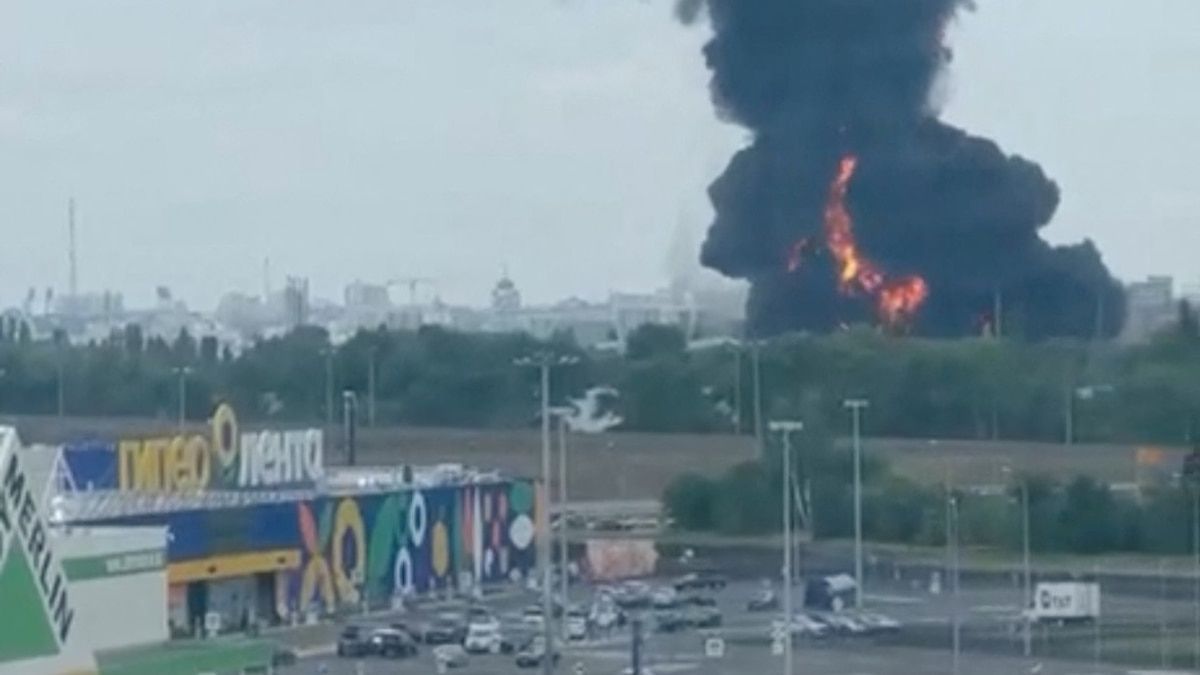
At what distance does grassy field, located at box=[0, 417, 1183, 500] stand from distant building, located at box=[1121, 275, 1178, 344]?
28.8ft

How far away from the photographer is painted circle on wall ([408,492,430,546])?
43406mm

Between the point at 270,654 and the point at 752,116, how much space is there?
154 feet

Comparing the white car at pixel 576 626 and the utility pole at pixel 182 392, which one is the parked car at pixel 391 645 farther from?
the utility pole at pixel 182 392

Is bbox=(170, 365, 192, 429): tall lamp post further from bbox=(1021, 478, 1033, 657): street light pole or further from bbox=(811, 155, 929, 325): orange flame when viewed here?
bbox=(1021, 478, 1033, 657): street light pole

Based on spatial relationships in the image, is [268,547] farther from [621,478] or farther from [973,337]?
[973,337]

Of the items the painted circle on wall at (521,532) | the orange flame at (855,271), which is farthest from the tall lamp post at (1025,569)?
the orange flame at (855,271)

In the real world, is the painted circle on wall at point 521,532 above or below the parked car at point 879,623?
above

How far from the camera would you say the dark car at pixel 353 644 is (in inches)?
1491

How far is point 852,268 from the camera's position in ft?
240

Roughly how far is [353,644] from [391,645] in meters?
0.39

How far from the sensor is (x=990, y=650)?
124ft

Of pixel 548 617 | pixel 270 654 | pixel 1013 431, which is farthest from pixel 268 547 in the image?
pixel 1013 431

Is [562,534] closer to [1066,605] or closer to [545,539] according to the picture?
[545,539]

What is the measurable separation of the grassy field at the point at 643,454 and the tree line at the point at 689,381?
0.81 meters
